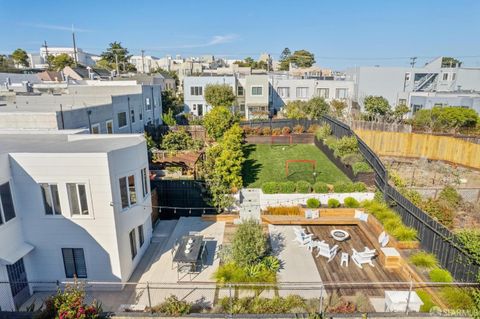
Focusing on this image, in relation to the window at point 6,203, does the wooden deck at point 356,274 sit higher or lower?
lower

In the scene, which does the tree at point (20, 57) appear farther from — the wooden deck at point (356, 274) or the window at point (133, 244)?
the wooden deck at point (356, 274)

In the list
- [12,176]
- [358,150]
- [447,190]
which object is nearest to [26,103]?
[12,176]

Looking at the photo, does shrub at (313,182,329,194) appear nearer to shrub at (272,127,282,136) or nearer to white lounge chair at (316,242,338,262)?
white lounge chair at (316,242,338,262)

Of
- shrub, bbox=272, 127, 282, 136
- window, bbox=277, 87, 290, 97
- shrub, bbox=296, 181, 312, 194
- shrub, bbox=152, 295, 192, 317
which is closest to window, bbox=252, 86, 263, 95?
window, bbox=277, 87, 290, 97

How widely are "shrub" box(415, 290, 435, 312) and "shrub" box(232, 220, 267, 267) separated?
5.32m

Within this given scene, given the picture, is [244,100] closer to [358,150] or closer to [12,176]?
[358,150]

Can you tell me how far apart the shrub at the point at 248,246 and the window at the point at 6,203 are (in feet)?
25.9

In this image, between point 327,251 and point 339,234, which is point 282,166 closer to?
point 339,234

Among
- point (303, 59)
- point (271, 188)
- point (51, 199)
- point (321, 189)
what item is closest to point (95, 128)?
point (51, 199)

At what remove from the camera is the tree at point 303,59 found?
99125mm

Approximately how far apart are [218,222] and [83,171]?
308 inches

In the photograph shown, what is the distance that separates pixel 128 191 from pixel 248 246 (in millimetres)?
5160

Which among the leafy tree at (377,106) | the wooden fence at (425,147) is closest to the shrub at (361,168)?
the wooden fence at (425,147)

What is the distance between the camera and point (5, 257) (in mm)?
9523
